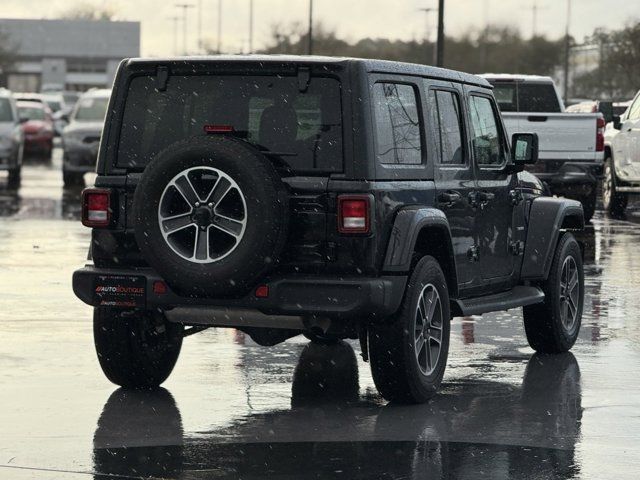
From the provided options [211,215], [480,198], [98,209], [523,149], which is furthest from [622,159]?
[211,215]

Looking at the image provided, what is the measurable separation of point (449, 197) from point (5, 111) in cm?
2418

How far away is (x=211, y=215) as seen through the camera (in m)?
8.30

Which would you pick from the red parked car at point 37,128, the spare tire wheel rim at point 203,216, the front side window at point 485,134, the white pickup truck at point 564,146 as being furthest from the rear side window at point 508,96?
the red parked car at point 37,128

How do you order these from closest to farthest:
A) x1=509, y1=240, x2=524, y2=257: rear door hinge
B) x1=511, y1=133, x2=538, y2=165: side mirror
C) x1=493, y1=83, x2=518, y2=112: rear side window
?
x1=509, y1=240, x2=524, y2=257: rear door hinge
x1=511, y1=133, x2=538, y2=165: side mirror
x1=493, y1=83, x2=518, y2=112: rear side window

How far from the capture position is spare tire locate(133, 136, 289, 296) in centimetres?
Answer: 817

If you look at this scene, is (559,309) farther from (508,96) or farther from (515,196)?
(508,96)

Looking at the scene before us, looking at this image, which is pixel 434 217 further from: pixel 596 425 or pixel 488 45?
pixel 488 45

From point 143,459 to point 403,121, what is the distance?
2.62 m

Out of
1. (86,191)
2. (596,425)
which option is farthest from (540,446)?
(86,191)

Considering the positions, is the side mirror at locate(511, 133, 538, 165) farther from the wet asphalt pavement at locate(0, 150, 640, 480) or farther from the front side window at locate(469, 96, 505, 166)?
the wet asphalt pavement at locate(0, 150, 640, 480)

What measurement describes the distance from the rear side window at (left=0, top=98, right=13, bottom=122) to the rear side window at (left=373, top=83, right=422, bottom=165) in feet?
78.2

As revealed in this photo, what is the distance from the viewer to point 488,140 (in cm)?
1041

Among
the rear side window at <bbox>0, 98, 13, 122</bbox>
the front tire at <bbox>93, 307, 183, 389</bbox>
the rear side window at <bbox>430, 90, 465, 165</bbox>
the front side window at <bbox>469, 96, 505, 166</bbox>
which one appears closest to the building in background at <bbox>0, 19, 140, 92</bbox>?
the rear side window at <bbox>0, 98, 13, 122</bbox>

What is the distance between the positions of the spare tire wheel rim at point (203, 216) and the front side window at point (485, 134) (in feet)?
7.17
